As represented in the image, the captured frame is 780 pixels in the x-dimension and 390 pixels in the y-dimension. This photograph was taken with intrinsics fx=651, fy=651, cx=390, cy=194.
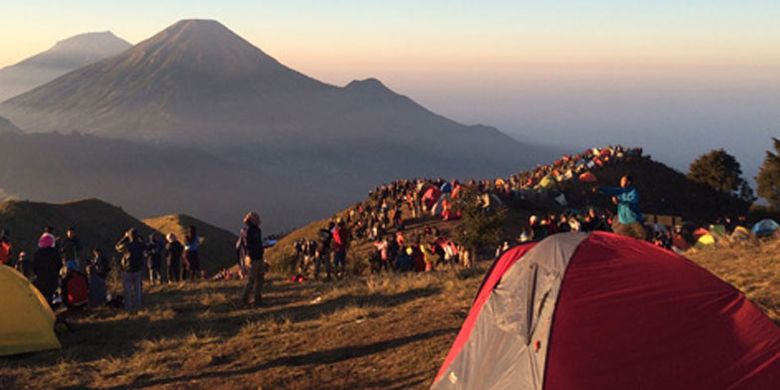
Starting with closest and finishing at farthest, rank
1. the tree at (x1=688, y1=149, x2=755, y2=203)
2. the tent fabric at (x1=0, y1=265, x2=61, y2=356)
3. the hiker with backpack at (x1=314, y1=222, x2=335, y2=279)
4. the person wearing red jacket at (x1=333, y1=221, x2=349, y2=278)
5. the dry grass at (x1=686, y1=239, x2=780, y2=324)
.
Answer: the dry grass at (x1=686, y1=239, x2=780, y2=324) → the tent fabric at (x1=0, y1=265, x2=61, y2=356) → the hiker with backpack at (x1=314, y1=222, x2=335, y2=279) → the person wearing red jacket at (x1=333, y1=221, x2=349, y2=278) → the tree at (x1=688, y1=149, x2=755, y2=203)

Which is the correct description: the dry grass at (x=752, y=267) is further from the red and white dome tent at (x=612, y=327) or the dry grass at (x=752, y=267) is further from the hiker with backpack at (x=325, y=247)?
the hiker with backpack at (x=325, y=247)

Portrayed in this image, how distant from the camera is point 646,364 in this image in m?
5.08

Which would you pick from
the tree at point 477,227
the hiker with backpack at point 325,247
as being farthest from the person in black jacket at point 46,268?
the tree at point 477,227

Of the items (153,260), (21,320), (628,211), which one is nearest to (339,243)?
(153,260)

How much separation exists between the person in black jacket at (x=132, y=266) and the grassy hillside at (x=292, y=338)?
0.39 m

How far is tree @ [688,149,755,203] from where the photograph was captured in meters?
50.1

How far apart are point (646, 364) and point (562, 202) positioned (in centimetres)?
2839

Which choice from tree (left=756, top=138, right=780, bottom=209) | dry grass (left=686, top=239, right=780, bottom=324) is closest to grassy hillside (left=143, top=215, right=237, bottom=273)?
dry grass (left=686, top=239, right=780, bottom=324)

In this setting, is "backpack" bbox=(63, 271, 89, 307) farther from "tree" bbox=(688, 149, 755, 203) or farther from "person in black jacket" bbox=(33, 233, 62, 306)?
"tree" bbox=(688, 149, 755, 203)

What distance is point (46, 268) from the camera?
11445mm

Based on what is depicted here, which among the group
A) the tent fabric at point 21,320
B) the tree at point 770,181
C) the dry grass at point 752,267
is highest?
the tent fabric at point 21,320

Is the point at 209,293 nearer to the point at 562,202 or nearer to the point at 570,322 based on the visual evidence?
the point at 570,322

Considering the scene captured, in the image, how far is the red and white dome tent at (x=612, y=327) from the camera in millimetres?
5082

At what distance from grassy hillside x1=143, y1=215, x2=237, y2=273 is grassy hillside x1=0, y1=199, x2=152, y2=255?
66.2 inches
